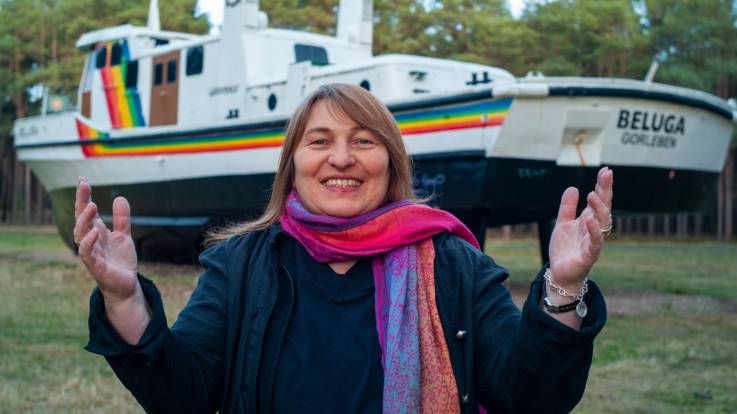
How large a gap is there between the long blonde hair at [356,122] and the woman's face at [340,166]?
0.06ft

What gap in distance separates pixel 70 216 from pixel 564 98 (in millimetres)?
8737

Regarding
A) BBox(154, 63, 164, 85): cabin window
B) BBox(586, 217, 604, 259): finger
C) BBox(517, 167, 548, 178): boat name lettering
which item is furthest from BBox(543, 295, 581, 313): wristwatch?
BBox(154, 63, 164, 85): cabin window

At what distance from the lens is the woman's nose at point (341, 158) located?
7.38 feet

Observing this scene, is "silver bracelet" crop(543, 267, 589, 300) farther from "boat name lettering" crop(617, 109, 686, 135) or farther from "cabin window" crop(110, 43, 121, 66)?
"cabin window" crop(110, 43, 121, 66)

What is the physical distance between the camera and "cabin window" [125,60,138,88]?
13.2 m

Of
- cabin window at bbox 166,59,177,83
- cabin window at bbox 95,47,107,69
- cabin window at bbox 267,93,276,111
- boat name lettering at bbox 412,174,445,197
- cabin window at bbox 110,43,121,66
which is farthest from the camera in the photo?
cabin window at bbox 95,47,107,69

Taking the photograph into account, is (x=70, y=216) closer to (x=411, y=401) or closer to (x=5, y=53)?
(x=411, y=401)

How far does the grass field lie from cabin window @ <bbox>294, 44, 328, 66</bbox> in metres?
2.97

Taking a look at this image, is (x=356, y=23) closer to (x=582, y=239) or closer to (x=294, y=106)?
(x=294, y=106)

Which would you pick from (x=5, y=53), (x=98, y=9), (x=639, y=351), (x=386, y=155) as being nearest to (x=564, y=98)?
(x=639, y=351)

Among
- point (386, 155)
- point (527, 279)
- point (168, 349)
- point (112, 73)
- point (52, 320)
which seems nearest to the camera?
point (168, 349)

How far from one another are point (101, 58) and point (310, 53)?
11.3 ft

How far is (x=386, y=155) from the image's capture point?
2.30 m

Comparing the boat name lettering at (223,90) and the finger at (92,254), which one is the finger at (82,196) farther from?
the boat name lettering at (223,90)
